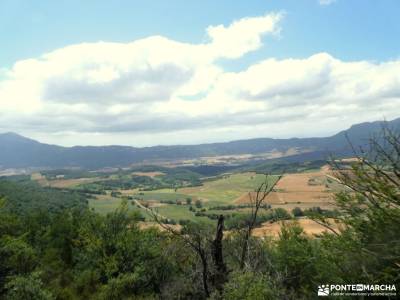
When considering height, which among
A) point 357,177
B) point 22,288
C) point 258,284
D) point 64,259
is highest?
point 357,177

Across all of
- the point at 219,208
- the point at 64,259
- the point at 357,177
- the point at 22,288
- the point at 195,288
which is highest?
the point at 357,177

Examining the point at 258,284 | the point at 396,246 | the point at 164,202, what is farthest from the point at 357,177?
the point at 164,202

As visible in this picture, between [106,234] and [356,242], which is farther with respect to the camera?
[106,234]

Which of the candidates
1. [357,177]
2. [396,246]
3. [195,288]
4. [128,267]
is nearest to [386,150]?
[357,177]

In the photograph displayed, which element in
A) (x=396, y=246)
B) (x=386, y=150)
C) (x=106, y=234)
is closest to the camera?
(x=396, y=246)

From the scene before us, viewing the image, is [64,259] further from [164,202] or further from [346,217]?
[164,202]

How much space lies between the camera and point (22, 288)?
83.5 ft

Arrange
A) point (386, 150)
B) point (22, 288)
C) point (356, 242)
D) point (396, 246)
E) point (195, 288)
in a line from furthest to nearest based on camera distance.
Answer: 1. point (22, 288)
2. point (195, 288)
3. point (356, 242)
4. point (386, 150)
5. point (396, 246)

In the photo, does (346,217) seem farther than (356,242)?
Yes

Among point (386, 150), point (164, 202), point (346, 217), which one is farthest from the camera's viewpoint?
point (164, 202)

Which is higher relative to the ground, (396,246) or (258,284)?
(396,246)

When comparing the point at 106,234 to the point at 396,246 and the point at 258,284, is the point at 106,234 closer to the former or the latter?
the point at 258,284

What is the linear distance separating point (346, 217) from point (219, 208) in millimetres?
117723

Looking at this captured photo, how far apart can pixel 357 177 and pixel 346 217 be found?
234cm
